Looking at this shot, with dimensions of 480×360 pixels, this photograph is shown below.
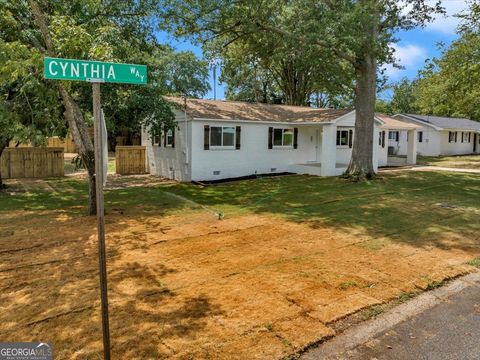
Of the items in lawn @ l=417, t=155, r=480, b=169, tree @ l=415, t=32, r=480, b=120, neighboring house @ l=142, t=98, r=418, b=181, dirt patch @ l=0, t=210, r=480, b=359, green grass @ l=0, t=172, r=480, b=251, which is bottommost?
dirt patch @ l=0, t=210, r=480, b=359

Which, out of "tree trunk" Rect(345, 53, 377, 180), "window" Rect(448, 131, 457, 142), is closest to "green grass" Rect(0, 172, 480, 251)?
"tree trunk" Rect(345, 53, 377, 180)

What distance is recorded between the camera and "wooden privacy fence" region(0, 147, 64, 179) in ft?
58.0

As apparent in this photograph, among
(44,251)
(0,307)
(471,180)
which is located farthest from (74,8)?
(471,180)

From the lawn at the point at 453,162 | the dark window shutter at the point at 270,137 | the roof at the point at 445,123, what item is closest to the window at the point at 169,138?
the dark window shutter at the point at 270,137

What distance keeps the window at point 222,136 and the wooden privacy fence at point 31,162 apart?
7644 millimetres

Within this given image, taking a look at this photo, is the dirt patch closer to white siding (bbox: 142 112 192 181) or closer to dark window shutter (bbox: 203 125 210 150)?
dark window shutter (bbox: 203 125 210 150)

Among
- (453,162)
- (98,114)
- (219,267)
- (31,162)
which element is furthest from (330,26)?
(453,162)

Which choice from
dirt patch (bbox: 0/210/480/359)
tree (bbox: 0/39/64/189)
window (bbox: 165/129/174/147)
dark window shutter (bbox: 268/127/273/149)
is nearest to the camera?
dirt patch (bbox: 0/210/480/359)

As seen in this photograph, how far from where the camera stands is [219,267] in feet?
20.0

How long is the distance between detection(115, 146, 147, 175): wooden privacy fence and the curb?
57.0 feet

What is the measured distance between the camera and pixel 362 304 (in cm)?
486

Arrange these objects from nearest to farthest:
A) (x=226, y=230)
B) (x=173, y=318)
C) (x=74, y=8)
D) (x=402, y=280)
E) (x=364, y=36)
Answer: (x=173, y=318), (x=402, y=280), (x=226, y=230), (x=74, y=8), (x=364, y=36)

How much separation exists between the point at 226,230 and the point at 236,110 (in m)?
12.0

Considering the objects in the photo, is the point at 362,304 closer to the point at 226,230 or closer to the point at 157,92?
the point at 226,230
